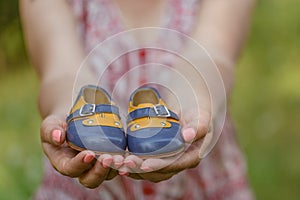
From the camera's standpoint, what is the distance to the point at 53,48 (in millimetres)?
1245

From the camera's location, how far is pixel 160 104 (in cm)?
103

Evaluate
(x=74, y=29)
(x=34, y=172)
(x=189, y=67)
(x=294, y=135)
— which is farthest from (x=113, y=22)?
(x=294, y=135)

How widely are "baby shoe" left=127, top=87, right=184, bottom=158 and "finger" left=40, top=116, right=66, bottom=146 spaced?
77mm

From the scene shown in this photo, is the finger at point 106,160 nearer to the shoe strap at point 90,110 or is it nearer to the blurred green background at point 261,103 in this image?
the shoe strap at point 90,110

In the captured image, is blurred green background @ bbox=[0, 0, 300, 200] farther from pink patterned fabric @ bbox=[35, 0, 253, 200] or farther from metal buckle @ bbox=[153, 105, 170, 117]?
metal buckle @ bbox=[153, 105, 170, 117]

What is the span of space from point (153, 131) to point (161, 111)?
0.11ft

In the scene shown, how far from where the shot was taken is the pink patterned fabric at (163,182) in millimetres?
Answer: 1234

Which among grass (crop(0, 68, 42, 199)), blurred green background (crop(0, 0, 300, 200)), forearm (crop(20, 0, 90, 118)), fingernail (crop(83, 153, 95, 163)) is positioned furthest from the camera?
blurred green background (crop(0, 0, 300, 200))

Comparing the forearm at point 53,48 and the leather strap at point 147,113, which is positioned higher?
the leather strap at point 147,113

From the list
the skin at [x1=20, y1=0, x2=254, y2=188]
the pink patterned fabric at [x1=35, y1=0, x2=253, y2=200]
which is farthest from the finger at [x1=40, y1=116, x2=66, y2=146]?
the pink patterned fabric at [x1=35, y1=0, x2=253, y2=200]

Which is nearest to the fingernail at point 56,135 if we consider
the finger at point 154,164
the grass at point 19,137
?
the finger at point 154,164

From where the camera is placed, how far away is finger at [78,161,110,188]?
3.10 ft

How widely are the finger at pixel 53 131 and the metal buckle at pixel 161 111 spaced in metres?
0.11

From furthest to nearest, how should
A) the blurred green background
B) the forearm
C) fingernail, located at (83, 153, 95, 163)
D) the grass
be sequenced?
the blurred green background, the grass, the forearm, fingernail, located at (83, 153, 95, 163)
